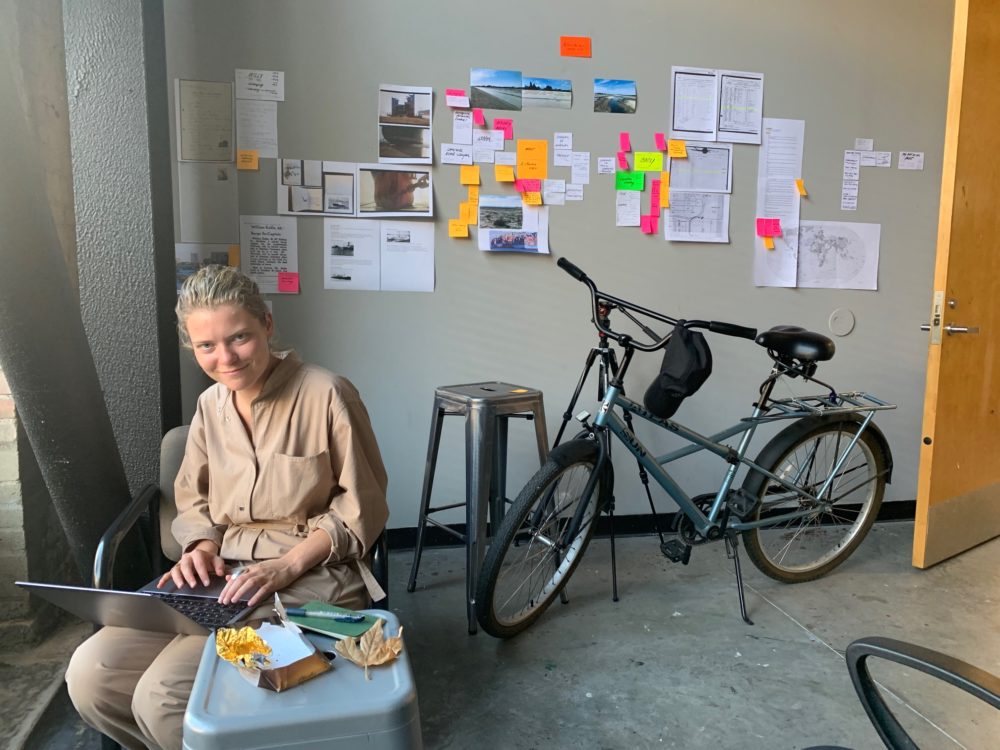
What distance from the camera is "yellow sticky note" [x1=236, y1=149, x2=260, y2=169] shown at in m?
2.46

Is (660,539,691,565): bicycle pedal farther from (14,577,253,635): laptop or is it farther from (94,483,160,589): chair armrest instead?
(94,483,160,589): chair armrest

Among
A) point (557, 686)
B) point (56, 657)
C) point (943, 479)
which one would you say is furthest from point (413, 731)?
point (943, 479)

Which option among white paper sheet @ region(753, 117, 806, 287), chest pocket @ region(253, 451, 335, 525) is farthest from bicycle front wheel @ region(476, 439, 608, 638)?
white paper sheet @ region(753, 117, 806, 287)

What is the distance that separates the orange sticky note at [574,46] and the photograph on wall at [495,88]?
0.69 feet

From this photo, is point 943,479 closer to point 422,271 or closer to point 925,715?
point 925,715

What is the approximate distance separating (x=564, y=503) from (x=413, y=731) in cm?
129

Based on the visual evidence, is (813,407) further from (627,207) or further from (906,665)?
(906,665)

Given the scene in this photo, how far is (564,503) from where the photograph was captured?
2195mm

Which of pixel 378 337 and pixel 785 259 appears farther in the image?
pixel 785 259

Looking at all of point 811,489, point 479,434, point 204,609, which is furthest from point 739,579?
point 204,609

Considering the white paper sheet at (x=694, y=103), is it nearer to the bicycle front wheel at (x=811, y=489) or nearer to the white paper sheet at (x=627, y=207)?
the white paper sheet at (x=627, y=207)

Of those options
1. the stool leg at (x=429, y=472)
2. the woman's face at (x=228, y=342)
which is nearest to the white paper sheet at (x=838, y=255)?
the stool leg at (x=429, y=472)

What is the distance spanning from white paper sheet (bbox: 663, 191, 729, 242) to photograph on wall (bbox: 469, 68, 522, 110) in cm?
80

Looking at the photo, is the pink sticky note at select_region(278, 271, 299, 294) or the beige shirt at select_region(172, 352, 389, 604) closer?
the beige shirt at select_region(172, 352, 389, 604)
